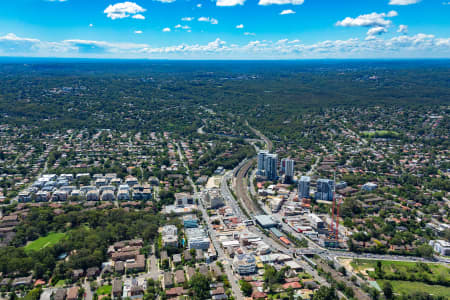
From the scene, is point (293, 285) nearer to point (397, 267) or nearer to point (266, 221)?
point (397, 267)

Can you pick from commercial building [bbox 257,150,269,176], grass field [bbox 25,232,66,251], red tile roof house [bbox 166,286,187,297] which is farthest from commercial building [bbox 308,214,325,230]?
grass field [bbox 25,232,66,251]

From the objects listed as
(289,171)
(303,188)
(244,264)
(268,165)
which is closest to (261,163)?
(268,165)

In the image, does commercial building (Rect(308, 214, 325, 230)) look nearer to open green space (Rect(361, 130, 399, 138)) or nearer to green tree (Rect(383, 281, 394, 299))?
green tree (Rect(383, 281, 394, 299))

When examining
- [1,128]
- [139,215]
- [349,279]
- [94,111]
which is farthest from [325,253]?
[94,111]

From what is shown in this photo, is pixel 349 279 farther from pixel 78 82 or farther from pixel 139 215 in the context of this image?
pixel 78 82

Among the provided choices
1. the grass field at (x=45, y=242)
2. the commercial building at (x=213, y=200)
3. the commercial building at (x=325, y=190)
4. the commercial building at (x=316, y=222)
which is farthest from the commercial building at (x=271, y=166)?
the grass field at (x=45, y=242)

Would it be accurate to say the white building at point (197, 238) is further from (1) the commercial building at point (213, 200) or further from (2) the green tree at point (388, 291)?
(2) the green tree at point (388, 291)
